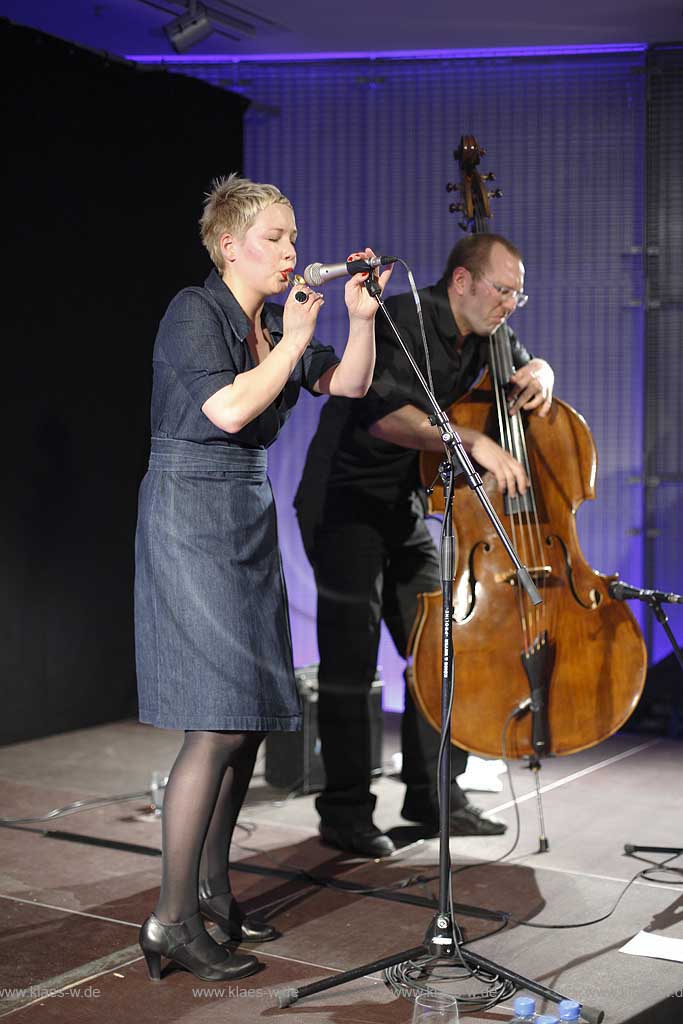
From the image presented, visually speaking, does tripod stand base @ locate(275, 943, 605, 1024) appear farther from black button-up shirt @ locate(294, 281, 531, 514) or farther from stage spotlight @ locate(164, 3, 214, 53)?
stage spotlight @ locate(164, 3, 214, 53)

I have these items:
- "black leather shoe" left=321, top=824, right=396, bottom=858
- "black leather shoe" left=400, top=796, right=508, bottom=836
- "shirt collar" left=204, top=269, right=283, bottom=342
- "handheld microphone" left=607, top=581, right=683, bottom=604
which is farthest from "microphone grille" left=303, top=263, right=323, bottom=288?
"black leather shoe" left=400, top=796, right=508, bottom=836

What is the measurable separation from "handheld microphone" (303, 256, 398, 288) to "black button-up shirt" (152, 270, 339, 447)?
0.24 meters

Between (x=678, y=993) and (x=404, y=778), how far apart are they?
56.2 inches

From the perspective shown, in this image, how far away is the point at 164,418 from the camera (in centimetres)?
270

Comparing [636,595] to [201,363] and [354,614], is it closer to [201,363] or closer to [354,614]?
[354,614]

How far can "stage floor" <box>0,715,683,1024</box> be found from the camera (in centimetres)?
259

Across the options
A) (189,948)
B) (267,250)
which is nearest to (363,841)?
(189,948)

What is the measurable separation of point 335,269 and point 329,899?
64.3 inches

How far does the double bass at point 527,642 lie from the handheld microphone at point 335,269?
0.81 meters

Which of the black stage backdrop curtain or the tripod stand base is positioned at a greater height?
the black stage backdrop curtain

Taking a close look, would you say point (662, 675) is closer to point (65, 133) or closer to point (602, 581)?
point (602, 581)

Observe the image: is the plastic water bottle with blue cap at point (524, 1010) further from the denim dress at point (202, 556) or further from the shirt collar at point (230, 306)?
the shirt collar at point (230, 306)

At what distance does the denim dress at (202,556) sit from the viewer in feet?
8.63

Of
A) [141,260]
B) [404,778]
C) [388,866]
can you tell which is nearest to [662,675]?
[404,778]
